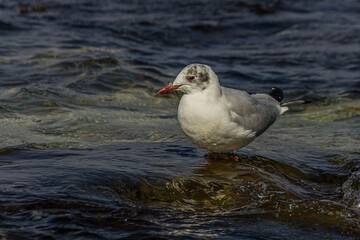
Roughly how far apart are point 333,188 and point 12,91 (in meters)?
5.37

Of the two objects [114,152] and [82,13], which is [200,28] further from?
[114,152]

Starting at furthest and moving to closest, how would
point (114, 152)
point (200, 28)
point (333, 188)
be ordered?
point (200, 28) < point (114, 152) < point (333, 188)

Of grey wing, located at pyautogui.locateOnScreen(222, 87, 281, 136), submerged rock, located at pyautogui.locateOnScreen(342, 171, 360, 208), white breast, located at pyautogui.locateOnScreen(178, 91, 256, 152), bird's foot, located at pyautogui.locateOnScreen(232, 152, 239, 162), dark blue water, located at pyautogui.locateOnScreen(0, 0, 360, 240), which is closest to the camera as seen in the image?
dark blue water, located at pyautogui.locateOnScreen(0, 0, 360, 240)

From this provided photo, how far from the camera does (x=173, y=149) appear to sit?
20.6 feet

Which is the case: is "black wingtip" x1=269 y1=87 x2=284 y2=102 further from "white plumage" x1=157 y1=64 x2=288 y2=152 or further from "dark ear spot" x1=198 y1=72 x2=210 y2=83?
"dark ear spot" x1=198 y1=72 x2=210 y2=83

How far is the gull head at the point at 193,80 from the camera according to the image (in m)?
5.35

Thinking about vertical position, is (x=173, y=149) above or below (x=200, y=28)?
below

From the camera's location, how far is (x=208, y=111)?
528cm

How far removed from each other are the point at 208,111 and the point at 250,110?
81 cm

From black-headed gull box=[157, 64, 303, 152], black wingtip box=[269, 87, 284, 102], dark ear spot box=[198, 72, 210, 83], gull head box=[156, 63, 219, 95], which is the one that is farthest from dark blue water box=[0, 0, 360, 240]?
dark ear spot box=[198, 72, 210, 83]

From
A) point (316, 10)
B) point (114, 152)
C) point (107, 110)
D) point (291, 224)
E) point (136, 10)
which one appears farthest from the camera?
point (316, 10)

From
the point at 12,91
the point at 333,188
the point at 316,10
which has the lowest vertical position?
the point at 333,188

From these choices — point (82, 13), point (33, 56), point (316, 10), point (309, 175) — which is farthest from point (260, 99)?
point (316, 10)

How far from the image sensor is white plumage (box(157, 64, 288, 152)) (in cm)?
530
